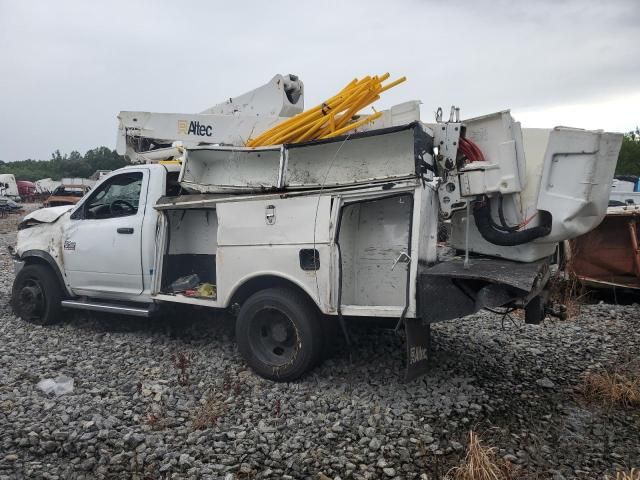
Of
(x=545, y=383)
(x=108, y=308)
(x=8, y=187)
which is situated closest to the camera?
(x=545, y=383)

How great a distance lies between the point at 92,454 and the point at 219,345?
93.9 inches

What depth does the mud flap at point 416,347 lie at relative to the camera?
447cm

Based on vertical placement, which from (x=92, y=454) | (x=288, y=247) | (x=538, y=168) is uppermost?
(x=538, y=168)

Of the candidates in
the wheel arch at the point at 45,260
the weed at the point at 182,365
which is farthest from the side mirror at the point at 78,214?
the weed at the point at 182,365

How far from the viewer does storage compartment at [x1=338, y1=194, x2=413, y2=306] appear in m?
4.92

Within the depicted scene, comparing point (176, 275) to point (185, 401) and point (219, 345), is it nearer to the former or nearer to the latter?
point (219, 345)

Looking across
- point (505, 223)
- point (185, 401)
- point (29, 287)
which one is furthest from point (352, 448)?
point (29, 287)

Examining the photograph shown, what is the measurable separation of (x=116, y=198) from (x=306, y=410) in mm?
3721

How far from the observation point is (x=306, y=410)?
177 inches

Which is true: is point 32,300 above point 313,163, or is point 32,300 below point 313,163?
below

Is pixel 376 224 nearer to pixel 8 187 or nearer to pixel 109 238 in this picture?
pixel 109 238

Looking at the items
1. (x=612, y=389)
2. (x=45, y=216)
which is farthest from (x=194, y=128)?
(x=612, y=389)

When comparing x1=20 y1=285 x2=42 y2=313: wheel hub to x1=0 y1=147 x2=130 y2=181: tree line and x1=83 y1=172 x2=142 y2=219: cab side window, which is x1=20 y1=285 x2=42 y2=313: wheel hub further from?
x1=0 y1=147 x2=130 y2=181: tree line

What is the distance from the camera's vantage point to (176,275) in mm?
6289
